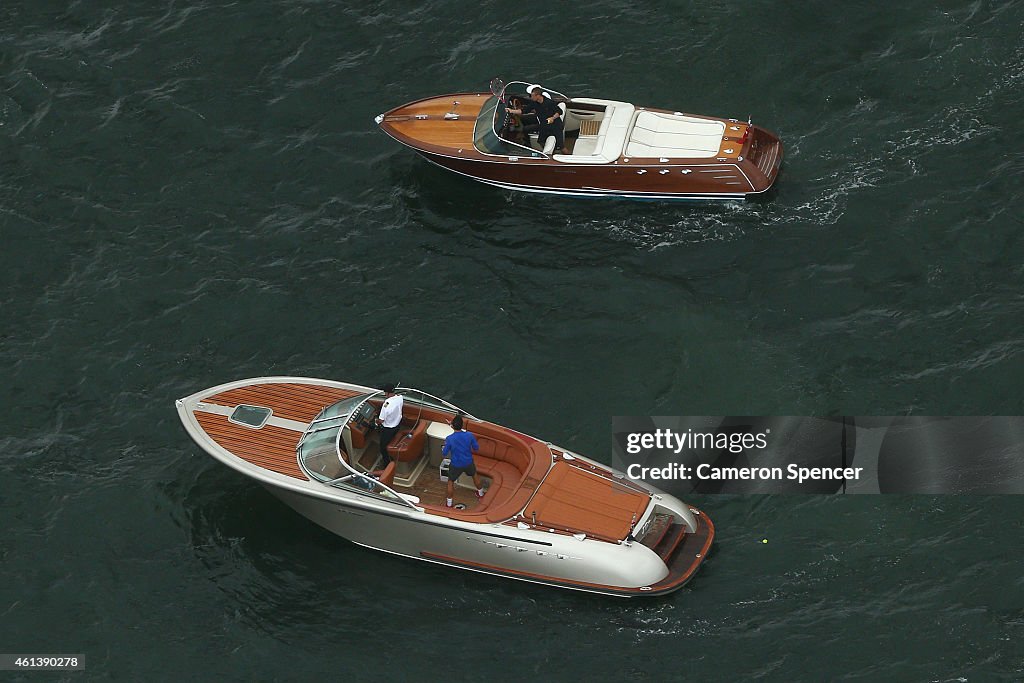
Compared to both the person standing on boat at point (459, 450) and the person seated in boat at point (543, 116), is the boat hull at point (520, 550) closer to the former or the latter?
the person standing on boat at point (459, 450)

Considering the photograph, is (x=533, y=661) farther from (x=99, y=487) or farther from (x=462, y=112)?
(x=462, y=112)

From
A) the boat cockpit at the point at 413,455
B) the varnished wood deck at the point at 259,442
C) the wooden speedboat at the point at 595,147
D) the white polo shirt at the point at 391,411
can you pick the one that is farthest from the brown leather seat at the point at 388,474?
the wooden speedboat at the point at 595,147

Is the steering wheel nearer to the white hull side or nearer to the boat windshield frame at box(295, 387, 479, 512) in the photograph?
the boat windshield frame at box(295, 387, 479, 512)

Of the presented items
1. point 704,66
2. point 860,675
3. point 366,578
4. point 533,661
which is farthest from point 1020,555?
point 704,66

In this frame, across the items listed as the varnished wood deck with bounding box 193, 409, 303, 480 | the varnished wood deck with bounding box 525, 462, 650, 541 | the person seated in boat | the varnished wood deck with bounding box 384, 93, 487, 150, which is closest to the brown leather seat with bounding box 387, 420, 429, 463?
the varnished wood deck with bounding box 193, 409, 303, 480

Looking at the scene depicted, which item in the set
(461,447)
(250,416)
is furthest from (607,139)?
(250,416)

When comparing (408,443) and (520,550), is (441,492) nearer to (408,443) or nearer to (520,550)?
(408,443)
